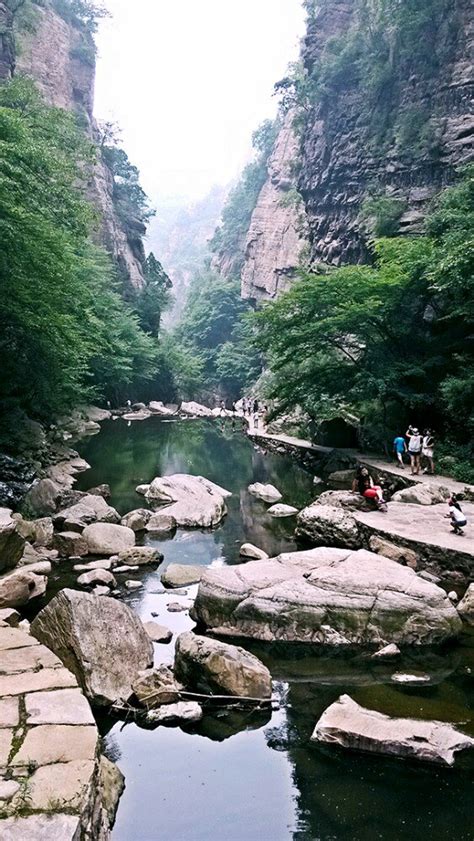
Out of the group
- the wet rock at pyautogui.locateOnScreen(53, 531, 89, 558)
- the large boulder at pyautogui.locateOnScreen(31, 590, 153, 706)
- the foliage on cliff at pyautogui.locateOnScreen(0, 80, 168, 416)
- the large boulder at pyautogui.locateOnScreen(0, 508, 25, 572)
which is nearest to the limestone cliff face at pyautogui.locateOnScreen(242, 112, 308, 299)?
the foliage on cliff at pyautogui.locateOnScreen(0, 80, 168, 416)

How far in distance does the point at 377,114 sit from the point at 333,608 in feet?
96.4

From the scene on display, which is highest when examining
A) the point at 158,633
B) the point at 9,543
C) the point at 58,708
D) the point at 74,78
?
the point at 74,78

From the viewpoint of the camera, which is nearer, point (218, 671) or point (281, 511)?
point (218, 671)

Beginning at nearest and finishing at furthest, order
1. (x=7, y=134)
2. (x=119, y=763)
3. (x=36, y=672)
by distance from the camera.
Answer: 1. (x=36, y=672)
2. (x=119, y=763)
3. (x=7, y=134)

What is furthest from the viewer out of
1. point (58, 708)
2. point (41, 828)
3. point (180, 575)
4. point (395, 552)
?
point (395, 552)

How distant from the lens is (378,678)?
570 cm

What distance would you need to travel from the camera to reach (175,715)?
4887 millimetres

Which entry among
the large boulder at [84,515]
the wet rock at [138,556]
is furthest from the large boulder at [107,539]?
the large boulder at [84,515]

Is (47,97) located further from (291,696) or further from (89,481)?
(291,696)

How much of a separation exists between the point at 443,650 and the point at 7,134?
557 inches

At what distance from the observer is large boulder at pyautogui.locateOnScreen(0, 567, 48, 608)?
22.3ft

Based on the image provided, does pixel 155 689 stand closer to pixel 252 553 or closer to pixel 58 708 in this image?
pixel 58 708

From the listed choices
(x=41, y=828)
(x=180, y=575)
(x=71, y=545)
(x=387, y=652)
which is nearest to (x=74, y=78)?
(x=71, y=545)

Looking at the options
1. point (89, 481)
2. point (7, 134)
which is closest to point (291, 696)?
point (89, 481)
